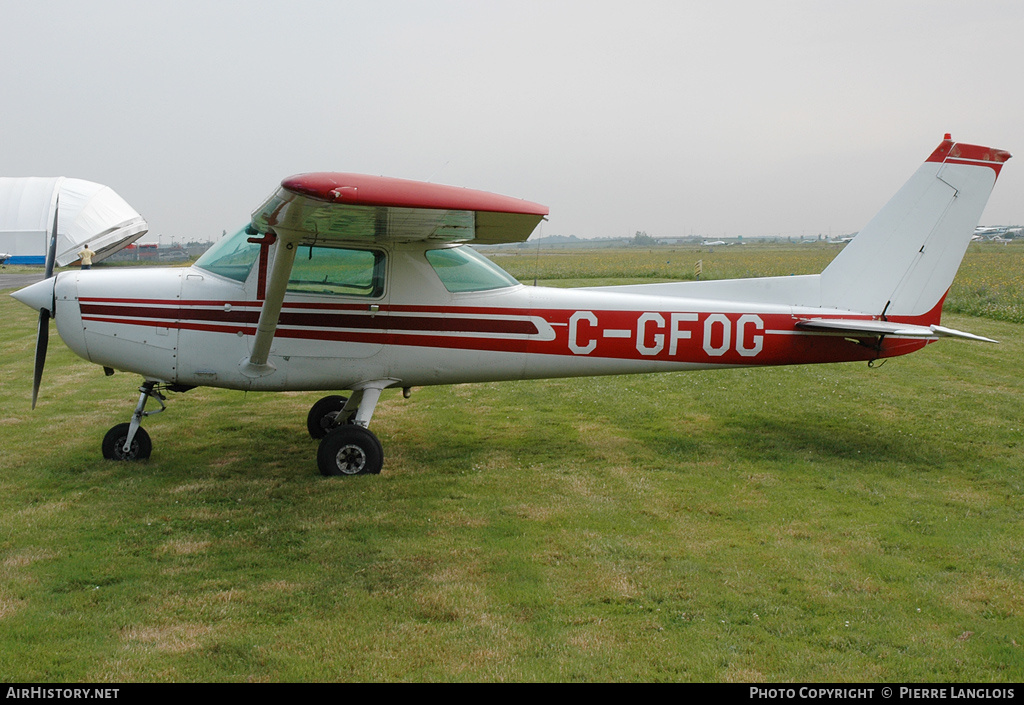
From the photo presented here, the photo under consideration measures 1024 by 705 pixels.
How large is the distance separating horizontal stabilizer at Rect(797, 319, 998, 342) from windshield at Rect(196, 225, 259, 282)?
5144 mm

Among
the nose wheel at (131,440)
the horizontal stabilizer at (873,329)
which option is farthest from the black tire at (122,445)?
the horizontal stabilizer at (873,329)

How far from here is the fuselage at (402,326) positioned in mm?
6598

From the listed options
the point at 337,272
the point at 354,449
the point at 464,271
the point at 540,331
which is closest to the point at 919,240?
the point at 540,331

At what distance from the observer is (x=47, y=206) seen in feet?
143

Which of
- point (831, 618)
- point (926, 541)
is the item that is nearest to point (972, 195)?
point (926, 541)

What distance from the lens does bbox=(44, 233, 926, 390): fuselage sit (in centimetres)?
660

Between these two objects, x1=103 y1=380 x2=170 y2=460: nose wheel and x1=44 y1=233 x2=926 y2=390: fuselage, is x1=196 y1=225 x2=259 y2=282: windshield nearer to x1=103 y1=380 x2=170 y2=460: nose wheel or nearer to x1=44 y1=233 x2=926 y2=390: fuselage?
x1=44 y1=233 x2=926 y2=390: fuselage

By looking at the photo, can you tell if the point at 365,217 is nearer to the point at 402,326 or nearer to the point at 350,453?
the point at 402,326

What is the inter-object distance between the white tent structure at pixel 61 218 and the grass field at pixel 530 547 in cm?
3680

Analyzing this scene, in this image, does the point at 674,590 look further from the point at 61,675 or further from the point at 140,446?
the point at 140,446

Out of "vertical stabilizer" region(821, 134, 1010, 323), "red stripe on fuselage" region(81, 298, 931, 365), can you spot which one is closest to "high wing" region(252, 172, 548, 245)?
"red stripe on fuselage" region(81, 298, 931, 365)

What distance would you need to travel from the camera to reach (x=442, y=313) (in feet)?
22.5

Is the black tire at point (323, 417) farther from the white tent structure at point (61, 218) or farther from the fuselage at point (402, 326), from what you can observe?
the white tent structure at point (61, 218)
